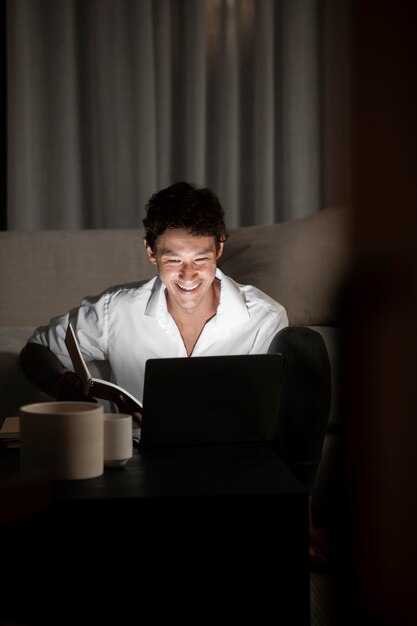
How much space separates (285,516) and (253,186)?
1958 mm

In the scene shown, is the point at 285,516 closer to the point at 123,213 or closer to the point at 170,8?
the point at 123,213

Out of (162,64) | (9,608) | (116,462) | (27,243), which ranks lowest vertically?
(9,608)

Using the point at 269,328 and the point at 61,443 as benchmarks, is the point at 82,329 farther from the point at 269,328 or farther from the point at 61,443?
the point at 61,443

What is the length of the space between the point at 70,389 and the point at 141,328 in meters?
0.38

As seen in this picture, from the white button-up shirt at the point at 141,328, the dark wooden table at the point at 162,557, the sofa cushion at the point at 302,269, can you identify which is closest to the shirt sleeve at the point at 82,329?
the white button-up shirt at the point at 141,328

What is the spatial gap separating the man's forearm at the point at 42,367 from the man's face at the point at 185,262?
0.99ft

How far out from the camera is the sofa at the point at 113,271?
6.22 feet

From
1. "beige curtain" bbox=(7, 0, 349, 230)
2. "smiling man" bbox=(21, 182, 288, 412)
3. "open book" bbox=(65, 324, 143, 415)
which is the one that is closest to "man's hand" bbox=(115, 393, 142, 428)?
"open book" bbox=(65, 324, 143, 415)

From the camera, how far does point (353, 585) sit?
1.28 ft

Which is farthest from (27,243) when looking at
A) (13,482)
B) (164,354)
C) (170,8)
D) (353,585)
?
(353,585)

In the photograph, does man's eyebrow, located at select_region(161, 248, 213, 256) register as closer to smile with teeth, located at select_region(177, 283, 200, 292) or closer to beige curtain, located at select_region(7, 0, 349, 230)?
smile with teeth, located at select_region(177, 283, 200, 292)

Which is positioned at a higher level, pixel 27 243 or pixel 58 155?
pixel 58 155

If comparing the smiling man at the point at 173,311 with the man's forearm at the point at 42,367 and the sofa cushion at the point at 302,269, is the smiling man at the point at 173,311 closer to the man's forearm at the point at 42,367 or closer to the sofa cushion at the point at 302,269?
the man's forearm at the point at 42,367

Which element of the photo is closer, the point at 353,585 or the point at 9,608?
the point at 353,585
